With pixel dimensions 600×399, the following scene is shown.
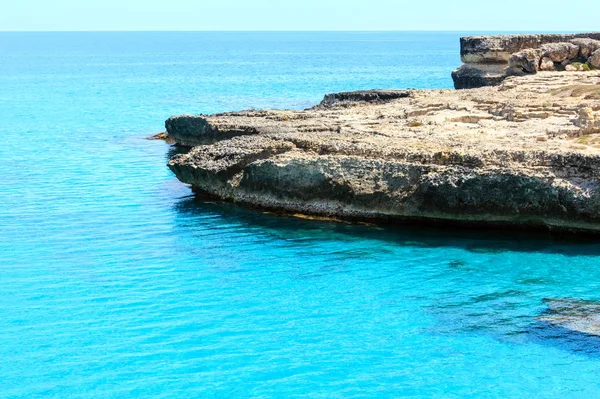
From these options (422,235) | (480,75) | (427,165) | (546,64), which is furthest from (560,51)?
(422,235)

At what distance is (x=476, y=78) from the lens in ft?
135

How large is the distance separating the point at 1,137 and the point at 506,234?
28.0 metres

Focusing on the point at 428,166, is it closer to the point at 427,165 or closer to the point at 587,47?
the point at 427,165

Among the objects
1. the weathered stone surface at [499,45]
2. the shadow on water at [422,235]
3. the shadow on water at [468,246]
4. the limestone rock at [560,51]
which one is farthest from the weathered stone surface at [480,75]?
the shadow on water at [422,235]

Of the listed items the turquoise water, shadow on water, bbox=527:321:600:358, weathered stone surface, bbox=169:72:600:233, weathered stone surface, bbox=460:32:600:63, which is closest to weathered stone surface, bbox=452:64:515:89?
weathered stone surface, bbox=460:32:600:63

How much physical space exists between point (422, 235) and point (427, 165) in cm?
172

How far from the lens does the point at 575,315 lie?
16000 mm

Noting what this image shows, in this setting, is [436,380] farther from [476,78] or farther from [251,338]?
[476,78]

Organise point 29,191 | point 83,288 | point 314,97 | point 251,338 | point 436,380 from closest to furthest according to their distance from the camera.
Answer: point 436,380, point 251,338, point 83,288, point 29,191, point 314,97

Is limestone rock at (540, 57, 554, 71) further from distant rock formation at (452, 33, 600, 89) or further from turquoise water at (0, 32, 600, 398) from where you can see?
turquoise water at (0, 32, 600, 398)

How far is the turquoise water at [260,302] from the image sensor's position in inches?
551

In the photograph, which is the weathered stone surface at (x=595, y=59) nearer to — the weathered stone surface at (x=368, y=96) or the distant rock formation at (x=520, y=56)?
the distant rock formation at (x=520, y=56)

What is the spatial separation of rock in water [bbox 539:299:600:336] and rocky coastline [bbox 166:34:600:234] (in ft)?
12.4

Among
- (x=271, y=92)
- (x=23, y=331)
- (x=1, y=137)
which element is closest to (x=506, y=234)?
(x=23, y=331)
